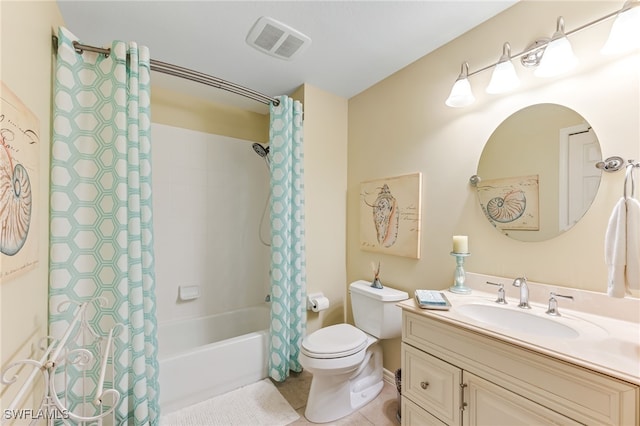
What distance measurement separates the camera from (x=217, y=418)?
5.12 feet

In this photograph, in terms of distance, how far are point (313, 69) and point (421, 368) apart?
6.89 feet

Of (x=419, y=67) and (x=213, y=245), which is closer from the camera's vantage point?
(x=419, y=67)

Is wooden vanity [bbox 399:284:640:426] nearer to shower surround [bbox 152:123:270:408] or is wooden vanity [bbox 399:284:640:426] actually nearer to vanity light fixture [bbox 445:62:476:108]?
vanity light fixture [bbox 445:62:476:108]

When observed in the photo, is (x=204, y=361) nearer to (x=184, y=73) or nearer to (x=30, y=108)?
(x=30, y=108)

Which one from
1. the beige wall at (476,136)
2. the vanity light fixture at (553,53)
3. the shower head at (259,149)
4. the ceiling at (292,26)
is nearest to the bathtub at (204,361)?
the beige wall at (476,136)

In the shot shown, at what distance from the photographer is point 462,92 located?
4.75 feet

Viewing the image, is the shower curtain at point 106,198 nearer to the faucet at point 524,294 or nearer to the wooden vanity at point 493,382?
the wooden vanity at point 493,382

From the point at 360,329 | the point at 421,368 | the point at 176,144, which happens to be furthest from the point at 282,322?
the point at 176,144

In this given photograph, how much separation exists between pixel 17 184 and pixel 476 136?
213 cm

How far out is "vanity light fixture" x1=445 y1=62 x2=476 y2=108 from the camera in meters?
1.44

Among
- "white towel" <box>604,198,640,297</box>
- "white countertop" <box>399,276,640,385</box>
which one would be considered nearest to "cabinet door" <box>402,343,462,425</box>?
"white countertop" <box>399,276,640,385</box>

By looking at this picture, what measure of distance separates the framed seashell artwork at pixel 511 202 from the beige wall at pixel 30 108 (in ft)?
6.87

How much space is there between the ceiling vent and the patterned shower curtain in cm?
34

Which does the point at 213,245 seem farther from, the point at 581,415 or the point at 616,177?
the point at 616,177
